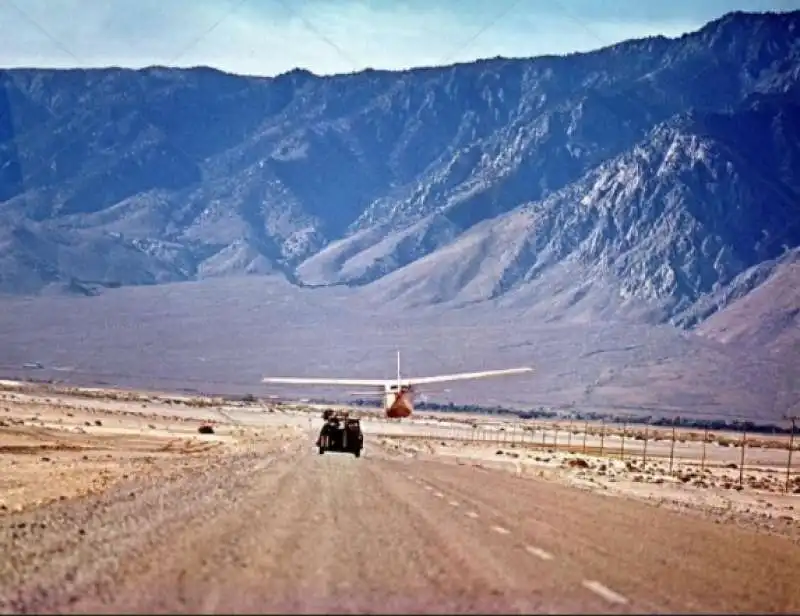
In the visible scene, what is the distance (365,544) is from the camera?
20094 millimetres

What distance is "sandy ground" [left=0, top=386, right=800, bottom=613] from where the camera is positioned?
1469 centimetres

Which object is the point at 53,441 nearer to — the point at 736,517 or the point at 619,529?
the point at 736,517

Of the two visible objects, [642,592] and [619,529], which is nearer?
[642,592]

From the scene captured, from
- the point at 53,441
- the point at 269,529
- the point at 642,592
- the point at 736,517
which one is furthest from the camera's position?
the point at 53,441

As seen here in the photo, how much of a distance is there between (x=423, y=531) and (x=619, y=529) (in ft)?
17.8

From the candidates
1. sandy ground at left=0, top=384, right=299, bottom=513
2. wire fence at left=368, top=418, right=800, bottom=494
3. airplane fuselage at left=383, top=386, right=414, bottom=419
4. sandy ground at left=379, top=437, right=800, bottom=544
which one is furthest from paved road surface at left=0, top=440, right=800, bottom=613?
airplane fuselage at left=383, top=386, right=414, bottom=419

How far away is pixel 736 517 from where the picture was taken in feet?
124

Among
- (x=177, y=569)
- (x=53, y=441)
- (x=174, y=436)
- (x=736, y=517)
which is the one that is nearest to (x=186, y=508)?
(x=177, y=569)

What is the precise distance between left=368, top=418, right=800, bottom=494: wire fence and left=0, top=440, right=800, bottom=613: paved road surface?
33.8 meters

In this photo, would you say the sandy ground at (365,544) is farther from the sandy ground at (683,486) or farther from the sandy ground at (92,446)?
the sandy ground at (683,486)

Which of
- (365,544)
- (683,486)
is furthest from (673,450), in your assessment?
(365,544)

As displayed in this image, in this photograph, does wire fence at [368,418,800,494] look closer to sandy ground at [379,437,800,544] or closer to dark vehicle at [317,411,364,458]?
sandy ground at [379,437,800,544]

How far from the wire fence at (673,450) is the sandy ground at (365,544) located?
23478 millimetres

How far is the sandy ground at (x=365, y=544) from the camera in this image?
14688mm
